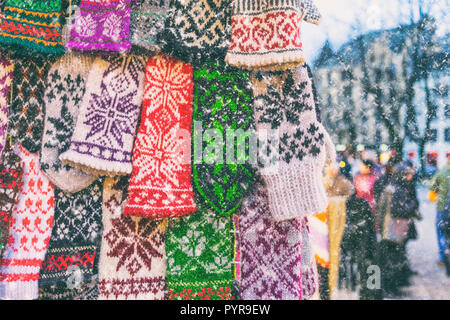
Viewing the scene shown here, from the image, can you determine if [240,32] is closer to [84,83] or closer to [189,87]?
[189,87]

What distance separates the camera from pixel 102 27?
1040 mm

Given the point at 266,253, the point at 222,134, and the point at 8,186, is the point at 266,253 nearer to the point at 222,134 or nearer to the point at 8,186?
the point at 222,134

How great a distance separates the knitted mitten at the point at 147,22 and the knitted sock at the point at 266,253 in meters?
0.56

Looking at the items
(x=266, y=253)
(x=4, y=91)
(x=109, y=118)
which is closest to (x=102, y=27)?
(x=109, y=118)

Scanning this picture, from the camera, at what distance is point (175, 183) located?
42.2 inches

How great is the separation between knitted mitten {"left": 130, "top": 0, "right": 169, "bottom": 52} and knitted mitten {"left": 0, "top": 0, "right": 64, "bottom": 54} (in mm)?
208

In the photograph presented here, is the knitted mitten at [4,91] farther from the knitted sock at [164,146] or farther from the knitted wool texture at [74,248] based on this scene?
the knitted sock at [164,146]

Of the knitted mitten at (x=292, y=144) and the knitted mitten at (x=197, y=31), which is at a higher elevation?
the knitted mitten at (x=197, y=31)

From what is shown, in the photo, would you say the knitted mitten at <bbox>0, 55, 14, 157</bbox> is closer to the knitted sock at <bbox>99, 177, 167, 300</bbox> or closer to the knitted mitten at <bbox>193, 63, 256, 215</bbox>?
the knitted sock at <bbox>99, 177, 167, 300</bbox>

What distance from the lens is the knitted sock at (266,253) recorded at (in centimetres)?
114

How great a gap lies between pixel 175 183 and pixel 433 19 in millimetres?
4342

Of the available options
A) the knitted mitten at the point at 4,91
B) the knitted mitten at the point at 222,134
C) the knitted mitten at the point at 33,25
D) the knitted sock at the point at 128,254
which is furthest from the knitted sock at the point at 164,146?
the knitted mitten at the point at 4,91

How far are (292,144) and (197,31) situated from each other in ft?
1.43

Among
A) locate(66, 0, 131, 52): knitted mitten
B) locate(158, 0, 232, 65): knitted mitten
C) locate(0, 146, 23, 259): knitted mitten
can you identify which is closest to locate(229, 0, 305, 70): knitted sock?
locate(158, 0, 232, 65): knitted mitten
